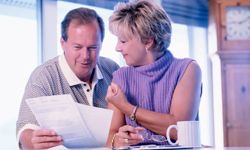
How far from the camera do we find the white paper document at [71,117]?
4.12 feet

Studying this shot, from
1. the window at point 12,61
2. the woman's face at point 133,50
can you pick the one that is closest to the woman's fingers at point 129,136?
the woman's face at point 133,50

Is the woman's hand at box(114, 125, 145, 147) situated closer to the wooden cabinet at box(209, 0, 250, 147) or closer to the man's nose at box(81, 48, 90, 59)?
the man's nose at box(81, 48, 90, 59)

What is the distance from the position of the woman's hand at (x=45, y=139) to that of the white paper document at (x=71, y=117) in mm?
17

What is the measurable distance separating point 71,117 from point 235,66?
7.87 feet

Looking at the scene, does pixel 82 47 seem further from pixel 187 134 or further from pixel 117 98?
pixel 187 134

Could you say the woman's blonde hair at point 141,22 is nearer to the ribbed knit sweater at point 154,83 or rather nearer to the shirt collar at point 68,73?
the ribbed knit sweater at point 154,83

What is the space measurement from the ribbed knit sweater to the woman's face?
0.04m

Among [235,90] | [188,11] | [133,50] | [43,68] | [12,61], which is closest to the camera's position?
[133,50]

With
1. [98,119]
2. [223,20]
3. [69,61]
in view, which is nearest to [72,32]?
[69,61]

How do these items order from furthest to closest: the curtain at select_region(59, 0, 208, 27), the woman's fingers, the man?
the curtain at select_region(59, 0, 208, 27) < the man < the woman's fingers

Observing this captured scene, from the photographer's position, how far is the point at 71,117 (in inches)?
50.4

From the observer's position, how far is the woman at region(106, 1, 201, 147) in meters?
1.58

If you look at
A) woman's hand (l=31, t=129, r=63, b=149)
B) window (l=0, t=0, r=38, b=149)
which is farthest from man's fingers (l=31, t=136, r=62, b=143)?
window (l=0, t=0, r=38, b=149)

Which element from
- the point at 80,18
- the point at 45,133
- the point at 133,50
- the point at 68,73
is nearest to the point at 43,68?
the point at 68,73
